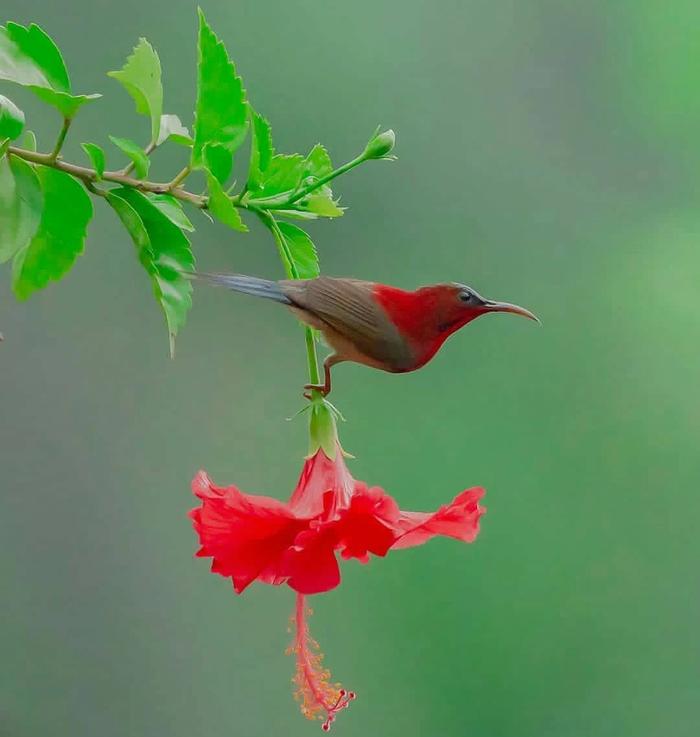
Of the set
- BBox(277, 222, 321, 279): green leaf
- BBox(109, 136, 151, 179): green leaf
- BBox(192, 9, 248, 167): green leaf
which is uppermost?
BBox(192, 9, 248, 167): green leaf

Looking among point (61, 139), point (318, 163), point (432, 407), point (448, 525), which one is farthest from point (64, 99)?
point (432, 407)

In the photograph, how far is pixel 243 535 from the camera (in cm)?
34

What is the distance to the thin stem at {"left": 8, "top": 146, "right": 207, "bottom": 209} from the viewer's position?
36 centimetres

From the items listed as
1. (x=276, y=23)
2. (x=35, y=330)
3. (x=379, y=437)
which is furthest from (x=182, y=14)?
(x=379, y=437)

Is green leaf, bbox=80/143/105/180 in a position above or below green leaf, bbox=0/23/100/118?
below

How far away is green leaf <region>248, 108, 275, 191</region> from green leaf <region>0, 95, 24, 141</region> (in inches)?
3.7

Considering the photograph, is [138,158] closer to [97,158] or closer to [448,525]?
[97,158]

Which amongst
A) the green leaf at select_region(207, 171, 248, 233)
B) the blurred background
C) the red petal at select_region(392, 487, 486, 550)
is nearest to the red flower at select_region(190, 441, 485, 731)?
the red petal at select_region(392, 487, 486, 550)

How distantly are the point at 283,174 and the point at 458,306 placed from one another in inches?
4.3

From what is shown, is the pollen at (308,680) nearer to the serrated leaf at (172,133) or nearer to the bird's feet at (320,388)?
the bird's feet at (320,388)

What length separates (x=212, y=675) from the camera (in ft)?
3.48

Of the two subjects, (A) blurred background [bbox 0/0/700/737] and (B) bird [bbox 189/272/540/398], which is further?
(A) blurred background [bbox 0/0/700/737]

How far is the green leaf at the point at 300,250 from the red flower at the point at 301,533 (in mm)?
116

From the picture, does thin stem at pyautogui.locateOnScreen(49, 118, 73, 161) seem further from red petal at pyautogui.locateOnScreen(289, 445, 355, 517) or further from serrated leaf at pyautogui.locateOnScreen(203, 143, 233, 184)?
red petal at pyautogui.locateOnScreen(289, 445, 355, 517)
